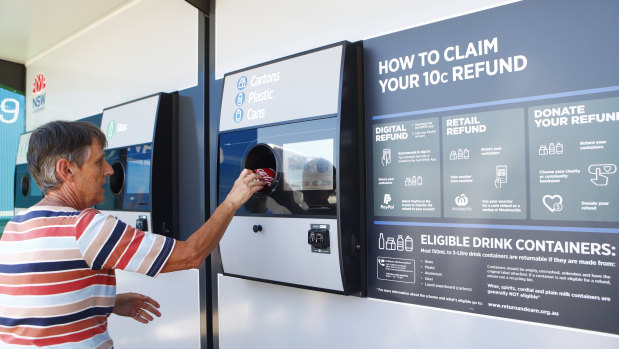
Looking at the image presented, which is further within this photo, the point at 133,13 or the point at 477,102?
the point at 133,13

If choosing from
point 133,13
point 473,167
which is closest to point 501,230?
point 473,167

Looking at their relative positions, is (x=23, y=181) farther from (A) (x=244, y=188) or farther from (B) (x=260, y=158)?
(A) (x=244, y=188)

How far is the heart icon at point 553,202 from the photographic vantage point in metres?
1.37

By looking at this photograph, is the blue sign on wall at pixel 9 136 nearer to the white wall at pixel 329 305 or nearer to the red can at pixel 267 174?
the white wall at pixel 329 305

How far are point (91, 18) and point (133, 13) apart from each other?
56 centimetres

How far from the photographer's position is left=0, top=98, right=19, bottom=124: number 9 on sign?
432 cm

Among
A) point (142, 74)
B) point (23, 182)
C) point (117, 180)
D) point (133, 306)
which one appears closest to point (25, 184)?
point (23, 182)

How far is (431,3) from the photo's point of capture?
64.1 inches

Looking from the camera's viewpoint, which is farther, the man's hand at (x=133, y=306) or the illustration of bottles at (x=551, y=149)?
the man's hand at (x=133, y=306)

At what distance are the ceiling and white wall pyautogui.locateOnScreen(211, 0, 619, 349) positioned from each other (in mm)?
1247

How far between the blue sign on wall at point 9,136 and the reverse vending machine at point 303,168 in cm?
358

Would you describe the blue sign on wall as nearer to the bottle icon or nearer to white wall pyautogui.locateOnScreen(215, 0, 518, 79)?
white wall pyautogui.locateOnScreen(215, 0, 518, 79)

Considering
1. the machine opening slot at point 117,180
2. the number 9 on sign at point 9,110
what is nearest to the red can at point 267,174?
Result: the machine opening slot at point 117,180

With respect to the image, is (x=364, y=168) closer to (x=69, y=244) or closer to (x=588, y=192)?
(x=588, y=192)
